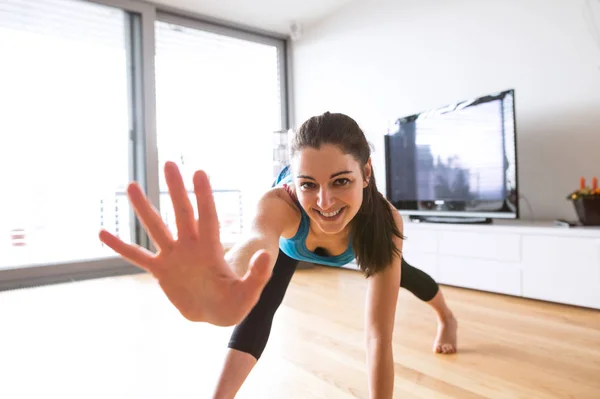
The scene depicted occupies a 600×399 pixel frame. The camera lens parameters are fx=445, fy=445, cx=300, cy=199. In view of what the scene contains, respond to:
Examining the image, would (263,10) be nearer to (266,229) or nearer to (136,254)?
(266,229)

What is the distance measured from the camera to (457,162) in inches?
113

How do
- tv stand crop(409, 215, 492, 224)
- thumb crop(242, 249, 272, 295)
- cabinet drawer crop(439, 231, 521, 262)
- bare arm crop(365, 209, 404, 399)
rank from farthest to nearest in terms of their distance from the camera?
tv stand crop(409, 215, 492, 224) < cabinet drawer crop(439, 231, 521, 262) < bare arm crop(365, 209, 404, 399) < thumb crop(242, 249, 272, 295)

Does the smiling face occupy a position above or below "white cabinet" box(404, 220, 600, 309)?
above

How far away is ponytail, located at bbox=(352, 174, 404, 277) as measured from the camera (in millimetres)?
1092

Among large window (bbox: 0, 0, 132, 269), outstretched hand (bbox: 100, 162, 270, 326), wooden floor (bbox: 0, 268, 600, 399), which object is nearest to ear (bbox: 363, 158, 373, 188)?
outstretched hand (bbox: 100, 162, 270, 326)

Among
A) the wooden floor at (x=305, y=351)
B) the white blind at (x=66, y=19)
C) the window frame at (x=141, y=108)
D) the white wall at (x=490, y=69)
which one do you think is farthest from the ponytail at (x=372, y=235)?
the white blind at (x=66, y=19)

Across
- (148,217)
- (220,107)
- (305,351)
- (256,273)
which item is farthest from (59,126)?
(256,273)

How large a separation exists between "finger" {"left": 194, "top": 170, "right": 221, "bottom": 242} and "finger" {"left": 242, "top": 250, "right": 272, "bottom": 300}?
7cm

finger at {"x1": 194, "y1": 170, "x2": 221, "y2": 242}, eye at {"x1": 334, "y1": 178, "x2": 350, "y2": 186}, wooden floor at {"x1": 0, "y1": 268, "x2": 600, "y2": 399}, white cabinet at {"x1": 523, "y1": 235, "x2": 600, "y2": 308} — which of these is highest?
eye at {"x1": 334, "y1": 178, "x2": 350, "y2": 186}

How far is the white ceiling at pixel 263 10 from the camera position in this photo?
383 cm

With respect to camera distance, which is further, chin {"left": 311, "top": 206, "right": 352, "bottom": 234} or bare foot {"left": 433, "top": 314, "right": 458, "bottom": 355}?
bare foot {"left": 433, "top": 314, "right": 458, "bottom": 355}

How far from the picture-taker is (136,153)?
149 inches

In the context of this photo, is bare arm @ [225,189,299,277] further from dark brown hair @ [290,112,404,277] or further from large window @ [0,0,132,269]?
large window @ [0,0,132,269]

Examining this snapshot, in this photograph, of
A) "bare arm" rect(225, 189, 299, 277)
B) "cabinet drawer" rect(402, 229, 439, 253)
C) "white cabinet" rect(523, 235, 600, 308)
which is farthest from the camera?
"cabinet drawer" rect(402, 229, 439, 253)
